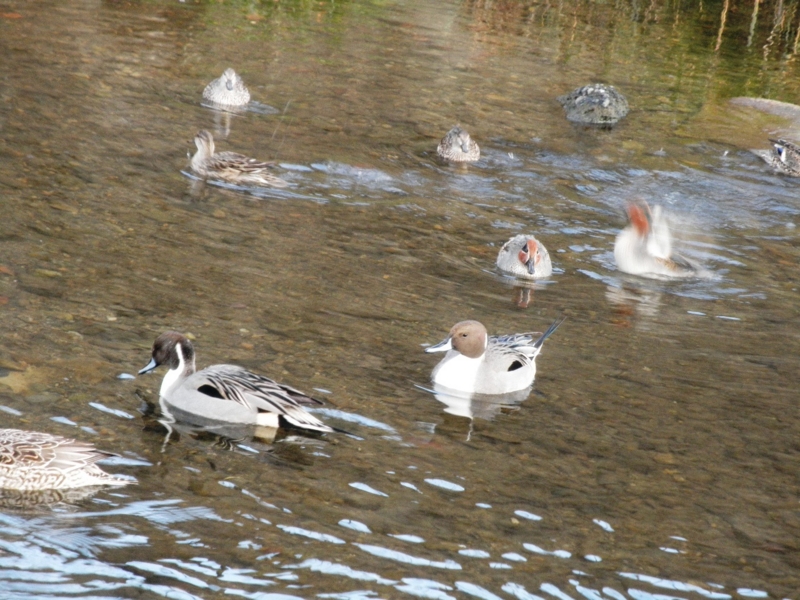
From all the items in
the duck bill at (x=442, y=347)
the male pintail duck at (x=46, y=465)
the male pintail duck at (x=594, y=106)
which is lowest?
the male pintail duck at (x=46, y=465)

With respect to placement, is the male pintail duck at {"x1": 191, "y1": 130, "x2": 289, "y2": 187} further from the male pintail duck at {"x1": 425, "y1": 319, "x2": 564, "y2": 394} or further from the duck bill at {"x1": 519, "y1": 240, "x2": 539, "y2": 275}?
the male pintail duck at {"x1": 425, "y1": 319, "x2": 564, "y2": 394}

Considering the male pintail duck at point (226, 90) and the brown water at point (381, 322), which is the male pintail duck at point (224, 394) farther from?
the male pintail duck at point (226, 90)

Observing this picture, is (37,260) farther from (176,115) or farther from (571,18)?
(571,18)

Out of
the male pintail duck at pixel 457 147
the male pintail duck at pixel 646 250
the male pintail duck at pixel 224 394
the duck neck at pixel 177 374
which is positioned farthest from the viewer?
the male pintail duck at pixel 457 147

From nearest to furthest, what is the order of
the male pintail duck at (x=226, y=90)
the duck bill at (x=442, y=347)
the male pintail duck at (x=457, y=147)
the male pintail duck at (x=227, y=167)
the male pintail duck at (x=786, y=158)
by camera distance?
the duck bill at (x=442, y=347)
the male pintail duck at (x=227, y=167)
the male pintail duck at (x=457, y=147)
the male pintail duck at (x=226, y=90)
the male pintail duck at (x=786, y=158)

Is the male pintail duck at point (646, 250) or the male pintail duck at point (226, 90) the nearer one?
the male pintail duck at point (646, 250)

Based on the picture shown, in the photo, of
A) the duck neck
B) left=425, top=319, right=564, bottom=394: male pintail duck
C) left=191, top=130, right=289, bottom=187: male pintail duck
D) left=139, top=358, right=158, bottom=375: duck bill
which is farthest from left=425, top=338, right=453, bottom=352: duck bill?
left=191, top=130, right=289, bottom=187: male pintail duck

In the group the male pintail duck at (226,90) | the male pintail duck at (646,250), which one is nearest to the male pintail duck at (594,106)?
the male pintail duck at (226,90)

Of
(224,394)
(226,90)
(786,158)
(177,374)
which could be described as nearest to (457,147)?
(226,90)

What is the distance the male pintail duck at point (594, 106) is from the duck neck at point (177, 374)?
1153 centimetres

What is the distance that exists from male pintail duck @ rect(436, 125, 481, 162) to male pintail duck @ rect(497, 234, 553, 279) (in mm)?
3471

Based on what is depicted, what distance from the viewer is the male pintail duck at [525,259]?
410 inches

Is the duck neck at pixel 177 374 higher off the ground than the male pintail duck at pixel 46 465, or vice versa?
the duck neck at pixel 177 374

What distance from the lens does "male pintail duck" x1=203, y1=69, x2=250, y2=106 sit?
14.9 meters
